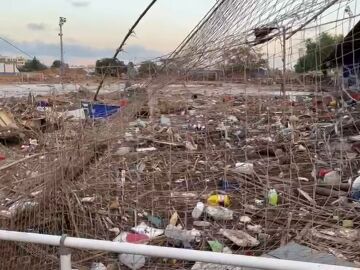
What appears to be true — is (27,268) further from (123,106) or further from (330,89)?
(330,89)

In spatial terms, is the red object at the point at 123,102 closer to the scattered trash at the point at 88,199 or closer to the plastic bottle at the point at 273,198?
the scattered trash at the point at 88,199

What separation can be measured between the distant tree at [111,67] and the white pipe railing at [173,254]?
174 cm

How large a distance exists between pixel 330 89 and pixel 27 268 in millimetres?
2952

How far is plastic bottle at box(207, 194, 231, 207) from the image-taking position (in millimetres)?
4215

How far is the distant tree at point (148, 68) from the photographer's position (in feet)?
11.2

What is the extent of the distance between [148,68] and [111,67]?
301 mm

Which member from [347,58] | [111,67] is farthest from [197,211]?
[347,58]

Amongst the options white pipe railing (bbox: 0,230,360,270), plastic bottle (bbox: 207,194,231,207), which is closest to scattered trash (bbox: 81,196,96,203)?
plastic bottle (bbox: 207,194,231,207)

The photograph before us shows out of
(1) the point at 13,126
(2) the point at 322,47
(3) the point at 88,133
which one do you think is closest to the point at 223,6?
(2) the point at 322,47

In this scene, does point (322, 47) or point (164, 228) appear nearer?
A: point (322, 47)

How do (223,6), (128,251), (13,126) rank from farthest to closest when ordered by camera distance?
1. (13,126)
2. (223,6)
3. (128,251)

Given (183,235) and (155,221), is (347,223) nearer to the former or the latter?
(183,235)

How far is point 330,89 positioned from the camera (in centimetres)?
416

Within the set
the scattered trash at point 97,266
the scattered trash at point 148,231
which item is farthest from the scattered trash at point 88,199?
the scattered trash at point 97,266
